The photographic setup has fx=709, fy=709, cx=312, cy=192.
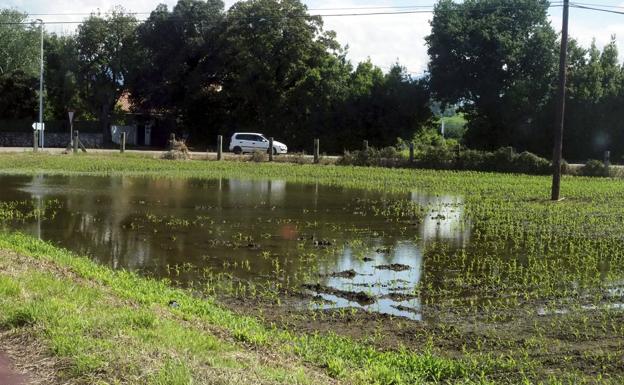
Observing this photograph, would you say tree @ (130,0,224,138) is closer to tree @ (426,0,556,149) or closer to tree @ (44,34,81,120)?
tree @ (44,34,81,120)

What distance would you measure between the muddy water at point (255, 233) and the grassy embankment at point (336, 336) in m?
0.85

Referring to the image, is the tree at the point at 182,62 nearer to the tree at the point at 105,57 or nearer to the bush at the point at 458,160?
the tree at the point at 105,57

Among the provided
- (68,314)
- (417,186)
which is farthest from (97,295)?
(417,186)

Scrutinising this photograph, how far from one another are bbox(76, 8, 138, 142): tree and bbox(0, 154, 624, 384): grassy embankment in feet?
194

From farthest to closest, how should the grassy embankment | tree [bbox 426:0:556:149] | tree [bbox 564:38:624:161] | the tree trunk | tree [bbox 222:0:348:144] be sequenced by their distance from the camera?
1. the tree trunk
2. tree [bbox 222:0:348:144]
3. tree [bbox 426:0:556:149]
4. tree [bbox 564:38:624:161]
5. the grassy embankment

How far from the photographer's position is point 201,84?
216 ft

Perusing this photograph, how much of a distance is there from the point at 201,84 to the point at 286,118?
9327 millimetres

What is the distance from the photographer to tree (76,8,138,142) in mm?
68938

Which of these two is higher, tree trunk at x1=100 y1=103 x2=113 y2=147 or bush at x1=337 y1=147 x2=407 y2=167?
tree trunk at x1=100 y1=103 x2=113 y2=147

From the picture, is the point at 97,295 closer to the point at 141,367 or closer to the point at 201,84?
the point at 141,367

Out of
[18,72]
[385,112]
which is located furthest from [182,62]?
[385,112]

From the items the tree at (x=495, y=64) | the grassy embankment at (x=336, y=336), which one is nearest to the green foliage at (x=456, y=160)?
the tree at (x=495, y=64)

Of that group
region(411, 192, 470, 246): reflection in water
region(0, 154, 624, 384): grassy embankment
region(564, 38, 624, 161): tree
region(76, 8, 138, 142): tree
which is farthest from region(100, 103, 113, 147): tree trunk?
region(0, 154, 624, 384): grassy embankment

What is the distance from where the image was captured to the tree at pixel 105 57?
226 feet
